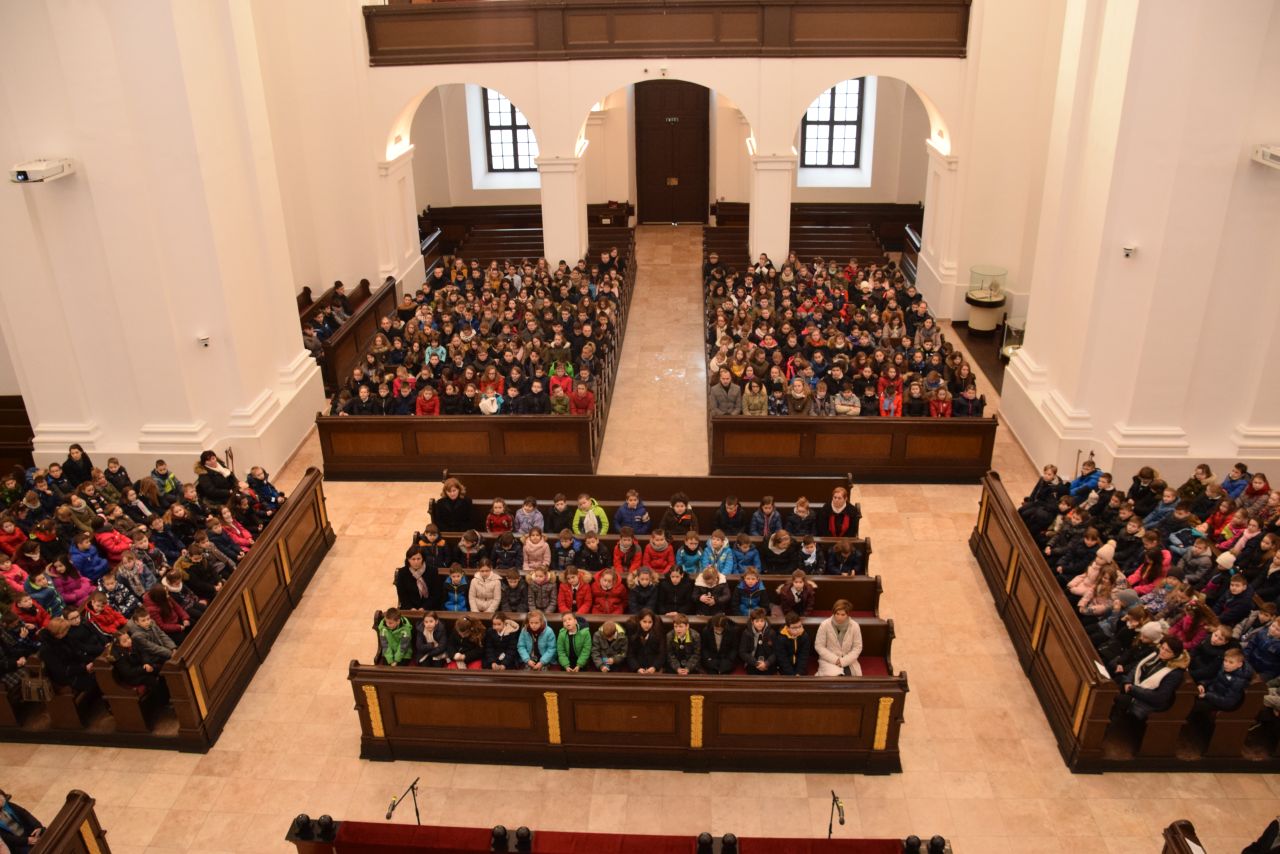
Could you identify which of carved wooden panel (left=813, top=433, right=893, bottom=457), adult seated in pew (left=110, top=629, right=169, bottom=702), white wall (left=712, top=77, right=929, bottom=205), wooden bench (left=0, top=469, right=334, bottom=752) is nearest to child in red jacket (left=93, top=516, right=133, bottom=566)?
wooden bench (left=0, top=469, right=334, bottom=752)

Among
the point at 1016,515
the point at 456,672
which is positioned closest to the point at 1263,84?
the point at 1016,515

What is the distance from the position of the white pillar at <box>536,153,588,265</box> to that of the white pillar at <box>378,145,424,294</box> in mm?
2464

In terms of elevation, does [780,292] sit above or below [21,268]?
→ below

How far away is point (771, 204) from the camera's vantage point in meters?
18.4

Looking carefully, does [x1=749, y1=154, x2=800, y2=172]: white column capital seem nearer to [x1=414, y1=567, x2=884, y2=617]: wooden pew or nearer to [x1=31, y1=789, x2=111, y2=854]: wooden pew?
[x1=414, y1=567, x2=884, y2=617]: wooden pew

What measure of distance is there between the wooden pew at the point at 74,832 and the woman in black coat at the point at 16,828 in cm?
21

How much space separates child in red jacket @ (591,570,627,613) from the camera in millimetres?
9422

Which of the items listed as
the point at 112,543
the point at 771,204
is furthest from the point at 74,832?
the point at 771,204

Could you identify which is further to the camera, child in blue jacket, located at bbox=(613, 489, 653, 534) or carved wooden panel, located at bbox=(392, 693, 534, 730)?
child in blue jacket, located at bbox=(613, 489, 653, 534)

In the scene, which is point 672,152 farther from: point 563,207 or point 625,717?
point 625,717

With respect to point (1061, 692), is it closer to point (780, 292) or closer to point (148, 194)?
point (780, 292)

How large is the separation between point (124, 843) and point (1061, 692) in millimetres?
7683

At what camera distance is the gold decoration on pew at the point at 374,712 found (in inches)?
338

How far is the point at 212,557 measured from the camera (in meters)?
9.95
